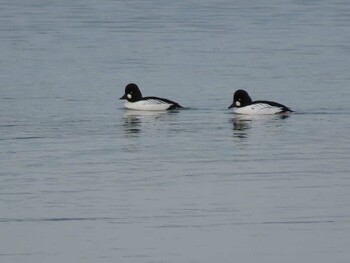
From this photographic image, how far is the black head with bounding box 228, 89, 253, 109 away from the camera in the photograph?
21656 mm

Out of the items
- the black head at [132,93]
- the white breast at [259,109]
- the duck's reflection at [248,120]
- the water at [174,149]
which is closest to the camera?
the water at [174,149]

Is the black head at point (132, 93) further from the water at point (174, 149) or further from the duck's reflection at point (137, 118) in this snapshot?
the duck's reflection at point (137, 118)

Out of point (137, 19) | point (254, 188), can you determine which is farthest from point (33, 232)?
point (137, 19)

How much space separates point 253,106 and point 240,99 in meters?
0.25

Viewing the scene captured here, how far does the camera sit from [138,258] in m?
11.9

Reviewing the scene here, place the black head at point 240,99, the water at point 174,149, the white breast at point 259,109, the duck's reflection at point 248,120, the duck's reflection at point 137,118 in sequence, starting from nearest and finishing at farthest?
the water at point 174,149
the duck's reflection at point 137,118
the duck's reflection at point 248,120
the white breast at point 259,109
the black head at point 240,99

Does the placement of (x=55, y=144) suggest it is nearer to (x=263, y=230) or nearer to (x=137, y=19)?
(x=263, y=230)

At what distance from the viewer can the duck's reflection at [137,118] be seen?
20.1 meters

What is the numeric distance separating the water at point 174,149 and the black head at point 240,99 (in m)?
0.36

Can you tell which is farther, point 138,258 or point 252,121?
point 252,121

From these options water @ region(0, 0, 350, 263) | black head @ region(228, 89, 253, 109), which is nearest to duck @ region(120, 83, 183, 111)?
water @ region(0, 0, 350, 263)

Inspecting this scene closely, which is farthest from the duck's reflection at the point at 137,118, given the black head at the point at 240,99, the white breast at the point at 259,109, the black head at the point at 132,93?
the white breast at the point at 259,109

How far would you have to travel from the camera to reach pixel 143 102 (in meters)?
22.6

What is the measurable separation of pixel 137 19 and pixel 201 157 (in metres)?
24.2
